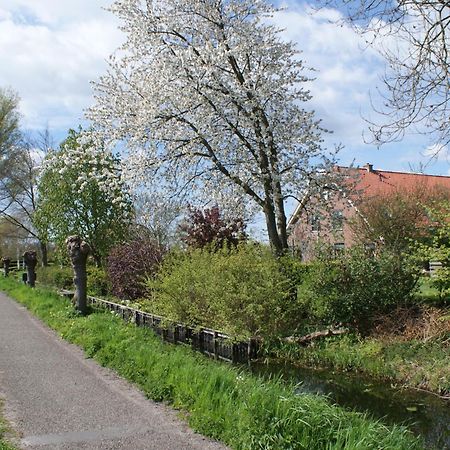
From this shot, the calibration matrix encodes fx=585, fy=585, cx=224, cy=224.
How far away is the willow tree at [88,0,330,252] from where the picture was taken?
16.1m

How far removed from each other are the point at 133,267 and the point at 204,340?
7521 millimetres

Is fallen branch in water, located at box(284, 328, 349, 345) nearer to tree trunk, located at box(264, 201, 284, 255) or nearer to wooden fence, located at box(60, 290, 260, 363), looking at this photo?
wooden fence, located at box(60, 290, 260, 363)

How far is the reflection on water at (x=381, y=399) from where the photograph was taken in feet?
26.8

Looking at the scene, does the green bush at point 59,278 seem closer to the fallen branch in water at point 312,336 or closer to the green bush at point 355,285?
the green bush at point 355,285

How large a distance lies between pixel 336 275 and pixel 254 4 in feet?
27.4

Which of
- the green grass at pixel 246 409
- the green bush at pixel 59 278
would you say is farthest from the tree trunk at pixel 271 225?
the green bush at pixel 59 278

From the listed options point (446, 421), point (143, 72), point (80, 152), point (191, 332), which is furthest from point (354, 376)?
point (80, 152)

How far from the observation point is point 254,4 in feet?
55.6

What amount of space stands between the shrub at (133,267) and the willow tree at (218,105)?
409cm

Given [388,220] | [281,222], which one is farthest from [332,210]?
[388,220]

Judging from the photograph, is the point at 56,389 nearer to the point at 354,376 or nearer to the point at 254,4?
the point at 354,376

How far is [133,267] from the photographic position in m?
20.4

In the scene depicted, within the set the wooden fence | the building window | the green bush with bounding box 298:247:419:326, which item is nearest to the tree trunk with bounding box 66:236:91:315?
the wooden fence

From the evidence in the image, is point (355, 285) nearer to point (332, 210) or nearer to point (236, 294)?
point (236, 294)
